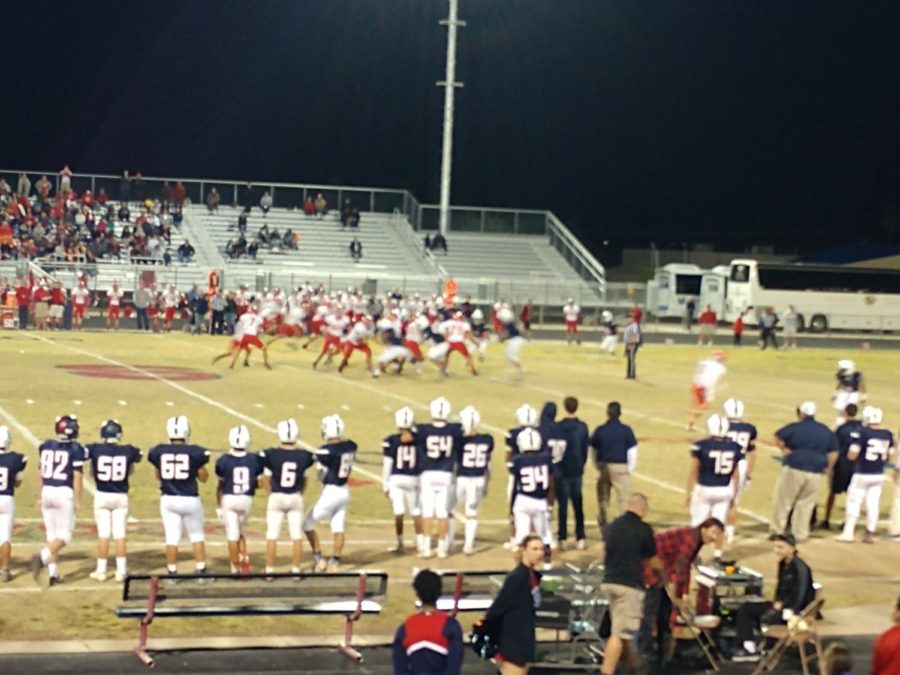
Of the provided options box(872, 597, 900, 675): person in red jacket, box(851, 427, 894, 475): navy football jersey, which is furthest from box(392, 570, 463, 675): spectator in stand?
box(851, 427, 894, 475): navy football jersey

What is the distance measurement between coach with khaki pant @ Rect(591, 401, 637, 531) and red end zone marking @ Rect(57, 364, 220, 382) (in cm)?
1340

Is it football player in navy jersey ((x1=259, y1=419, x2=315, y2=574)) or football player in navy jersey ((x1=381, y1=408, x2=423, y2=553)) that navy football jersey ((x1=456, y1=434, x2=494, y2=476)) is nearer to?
football player in navy jersey ((x1=381, y1=408, x2=423, y2=553))

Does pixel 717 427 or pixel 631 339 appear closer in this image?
pixel 717 427

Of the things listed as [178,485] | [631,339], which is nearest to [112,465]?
[178,485]

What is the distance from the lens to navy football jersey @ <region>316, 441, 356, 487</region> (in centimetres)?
1323

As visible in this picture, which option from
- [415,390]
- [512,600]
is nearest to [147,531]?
[512,600]

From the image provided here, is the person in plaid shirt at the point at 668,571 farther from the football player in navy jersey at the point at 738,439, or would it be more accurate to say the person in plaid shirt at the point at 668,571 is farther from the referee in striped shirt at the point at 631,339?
the referee in striped shirt at the point at 631,339

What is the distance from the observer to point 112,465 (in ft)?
40.9

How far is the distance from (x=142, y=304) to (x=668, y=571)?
31.2m

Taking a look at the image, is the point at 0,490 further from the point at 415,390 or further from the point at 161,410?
the point at 415,390

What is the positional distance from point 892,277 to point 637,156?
525 inches

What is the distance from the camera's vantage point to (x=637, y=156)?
6600 cm

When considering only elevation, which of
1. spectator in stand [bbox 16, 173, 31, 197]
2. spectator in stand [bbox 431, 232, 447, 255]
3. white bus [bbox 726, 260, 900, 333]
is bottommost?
white bus [bbox 726, 260, 900, 333]

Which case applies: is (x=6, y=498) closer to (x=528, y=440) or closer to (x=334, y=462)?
(x=334, y=462)
